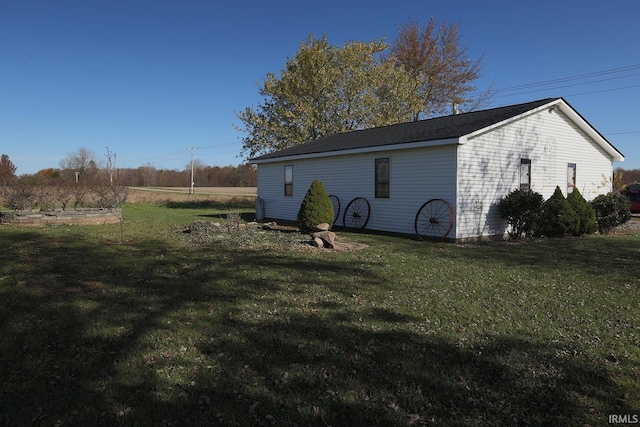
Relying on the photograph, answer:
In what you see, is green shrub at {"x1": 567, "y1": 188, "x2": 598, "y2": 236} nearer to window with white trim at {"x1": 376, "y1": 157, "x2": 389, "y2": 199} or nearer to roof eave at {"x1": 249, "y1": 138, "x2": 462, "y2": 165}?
roof eave at {"x1": 249, "y1": 138, "x2": 462, "y2": 165}

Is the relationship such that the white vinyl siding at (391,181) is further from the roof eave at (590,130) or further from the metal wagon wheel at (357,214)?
the roof eave at (590,130)

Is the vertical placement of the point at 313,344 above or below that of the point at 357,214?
below

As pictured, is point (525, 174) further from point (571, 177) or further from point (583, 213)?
point (571, 177)

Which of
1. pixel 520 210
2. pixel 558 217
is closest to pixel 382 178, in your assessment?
pixel 520 210

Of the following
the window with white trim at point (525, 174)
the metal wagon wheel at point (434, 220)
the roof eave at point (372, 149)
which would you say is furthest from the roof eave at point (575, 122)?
the metal wagon wheel at point (434, 220)

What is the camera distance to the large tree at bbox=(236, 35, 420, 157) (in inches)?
1005

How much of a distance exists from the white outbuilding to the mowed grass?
429 cm

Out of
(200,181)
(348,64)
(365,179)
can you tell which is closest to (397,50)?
(348,64)

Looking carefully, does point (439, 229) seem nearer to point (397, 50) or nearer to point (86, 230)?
point (86, 230)

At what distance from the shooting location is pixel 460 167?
11.1m

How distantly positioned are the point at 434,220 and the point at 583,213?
15.5 ft

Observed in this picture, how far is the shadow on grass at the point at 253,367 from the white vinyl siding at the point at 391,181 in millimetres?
7196

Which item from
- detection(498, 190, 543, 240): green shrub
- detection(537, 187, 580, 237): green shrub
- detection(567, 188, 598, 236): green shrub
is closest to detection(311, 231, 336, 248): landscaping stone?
detection(498, 190, 543, 240): green shrub

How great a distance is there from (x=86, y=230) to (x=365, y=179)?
867cm
